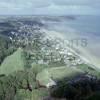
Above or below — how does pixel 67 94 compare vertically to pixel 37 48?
above

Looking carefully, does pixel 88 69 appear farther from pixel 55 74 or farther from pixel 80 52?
pixel 80 52

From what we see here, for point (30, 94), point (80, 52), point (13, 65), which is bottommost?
point (13, 65)

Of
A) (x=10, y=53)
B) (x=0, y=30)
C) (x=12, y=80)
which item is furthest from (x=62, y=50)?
(x=0, y=30)

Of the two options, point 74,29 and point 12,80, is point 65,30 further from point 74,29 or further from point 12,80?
point 12,80

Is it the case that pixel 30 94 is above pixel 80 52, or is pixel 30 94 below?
above

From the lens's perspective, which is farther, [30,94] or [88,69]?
[88,69]

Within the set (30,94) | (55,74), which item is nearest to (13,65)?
(55,74)

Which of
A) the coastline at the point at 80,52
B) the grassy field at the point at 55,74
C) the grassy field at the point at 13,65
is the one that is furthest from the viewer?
the grassy field at the point at 13,65

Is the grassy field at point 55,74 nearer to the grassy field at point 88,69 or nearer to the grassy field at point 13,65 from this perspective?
the grassy field at point 88,69

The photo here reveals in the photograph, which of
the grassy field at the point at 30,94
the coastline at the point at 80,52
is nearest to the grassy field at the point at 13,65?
the coastline at the point at 80,52

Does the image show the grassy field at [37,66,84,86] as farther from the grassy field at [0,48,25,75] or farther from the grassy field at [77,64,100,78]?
the grassy field at [0,48,25,75]

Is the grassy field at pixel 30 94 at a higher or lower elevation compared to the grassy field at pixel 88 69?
higher
